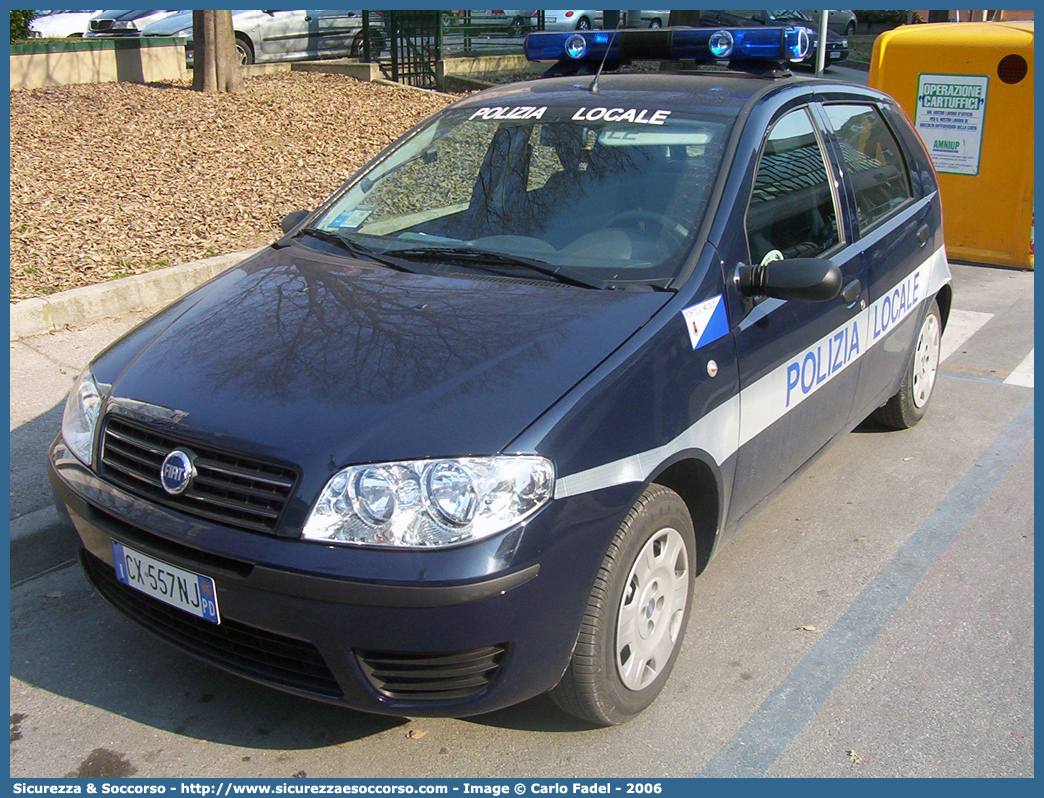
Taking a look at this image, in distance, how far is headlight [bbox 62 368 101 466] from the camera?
3.07 meters

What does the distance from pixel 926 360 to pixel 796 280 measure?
8.16ft

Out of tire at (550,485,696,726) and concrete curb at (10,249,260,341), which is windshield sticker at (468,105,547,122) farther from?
concrete curb at (10,249,260,341)

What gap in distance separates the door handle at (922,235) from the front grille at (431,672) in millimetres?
3290

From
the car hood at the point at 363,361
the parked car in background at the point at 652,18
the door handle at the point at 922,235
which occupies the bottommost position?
the car hood at the point at 363,361

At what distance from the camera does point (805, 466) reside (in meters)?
4.05

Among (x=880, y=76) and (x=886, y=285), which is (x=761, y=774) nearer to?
(x=886, y=285)

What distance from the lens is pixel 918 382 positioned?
5.33 metres

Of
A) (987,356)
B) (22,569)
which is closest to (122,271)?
(22,569)

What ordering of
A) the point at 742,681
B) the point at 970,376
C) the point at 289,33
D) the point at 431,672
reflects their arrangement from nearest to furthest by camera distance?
the point at 431,672
the point at 742,681
the point at 970,376
the point at 289,33

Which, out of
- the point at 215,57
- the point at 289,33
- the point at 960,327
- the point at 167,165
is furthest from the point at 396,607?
the point at 289,33

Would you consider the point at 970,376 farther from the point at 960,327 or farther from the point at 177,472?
the point at 177,472

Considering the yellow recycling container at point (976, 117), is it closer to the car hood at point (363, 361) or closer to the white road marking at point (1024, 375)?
the white road marking at point (1024, 375)

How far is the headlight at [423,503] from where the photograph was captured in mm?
2512

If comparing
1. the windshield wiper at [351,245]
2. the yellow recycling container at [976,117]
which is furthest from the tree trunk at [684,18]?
the windshield wiper at [351,245]
